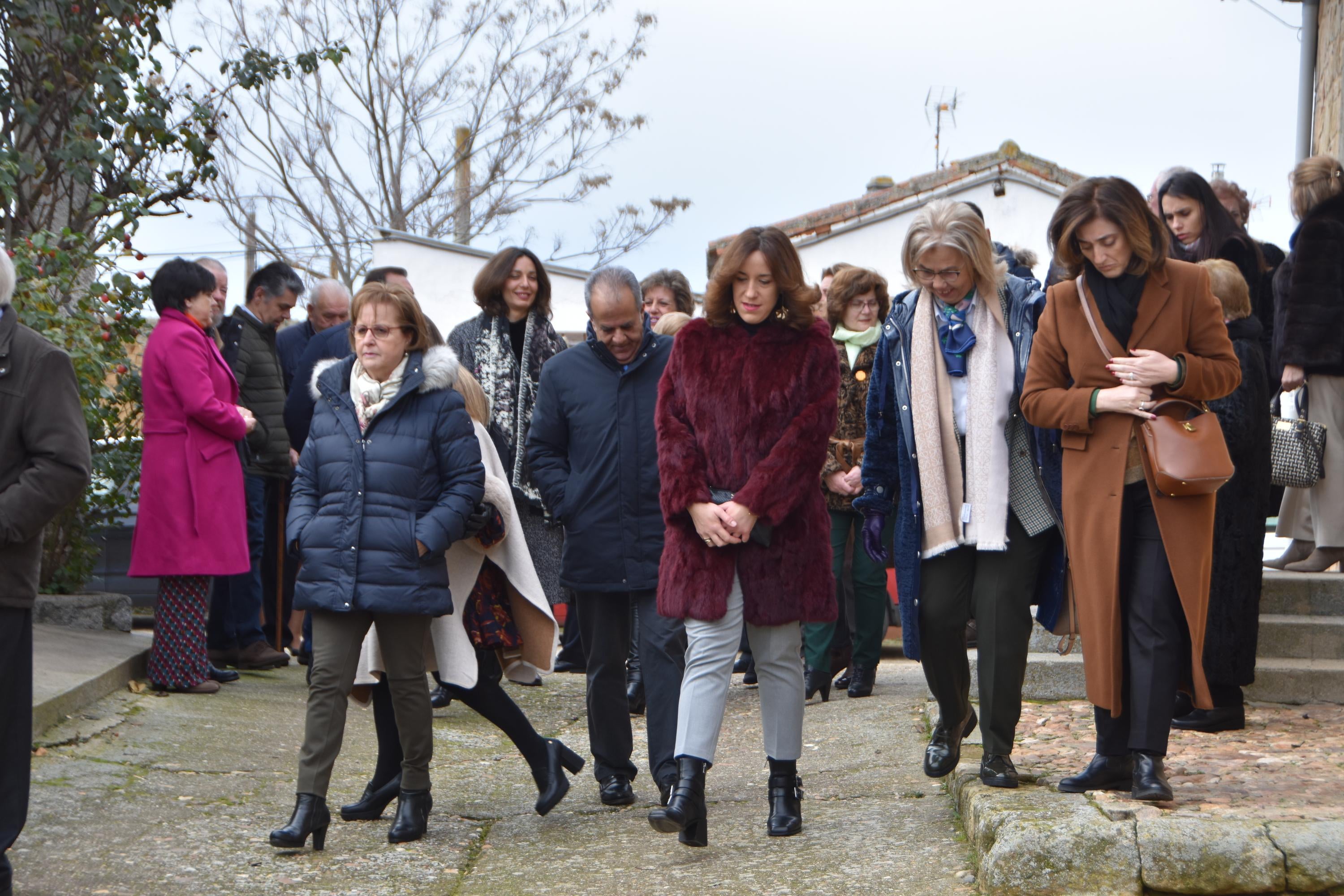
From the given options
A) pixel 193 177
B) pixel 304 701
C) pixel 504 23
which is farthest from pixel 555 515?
pixel 504 23

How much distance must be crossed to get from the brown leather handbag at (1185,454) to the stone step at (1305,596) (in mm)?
2842

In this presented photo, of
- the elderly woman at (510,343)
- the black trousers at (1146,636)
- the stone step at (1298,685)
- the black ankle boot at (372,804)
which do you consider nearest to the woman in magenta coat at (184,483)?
the elderly woman at (510,343)

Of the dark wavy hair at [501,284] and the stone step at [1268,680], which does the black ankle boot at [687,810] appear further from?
the dark wavy hair at [501,284]

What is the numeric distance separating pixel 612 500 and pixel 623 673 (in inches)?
26.0

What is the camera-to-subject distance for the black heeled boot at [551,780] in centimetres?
499

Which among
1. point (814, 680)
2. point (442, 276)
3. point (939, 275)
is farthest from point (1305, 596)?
point (442, 276)

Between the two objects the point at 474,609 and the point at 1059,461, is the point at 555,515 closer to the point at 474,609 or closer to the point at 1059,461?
the point at 474,609

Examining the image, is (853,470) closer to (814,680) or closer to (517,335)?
(814,680)

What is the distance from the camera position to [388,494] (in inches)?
182

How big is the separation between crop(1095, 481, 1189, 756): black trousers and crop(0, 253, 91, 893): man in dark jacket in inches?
122

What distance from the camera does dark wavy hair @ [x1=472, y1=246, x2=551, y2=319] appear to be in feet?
23.2

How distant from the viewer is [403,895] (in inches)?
164

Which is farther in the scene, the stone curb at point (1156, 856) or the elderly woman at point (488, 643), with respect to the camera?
the elderly woman at point (488, 643)

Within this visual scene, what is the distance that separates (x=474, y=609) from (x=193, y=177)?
4301mm
